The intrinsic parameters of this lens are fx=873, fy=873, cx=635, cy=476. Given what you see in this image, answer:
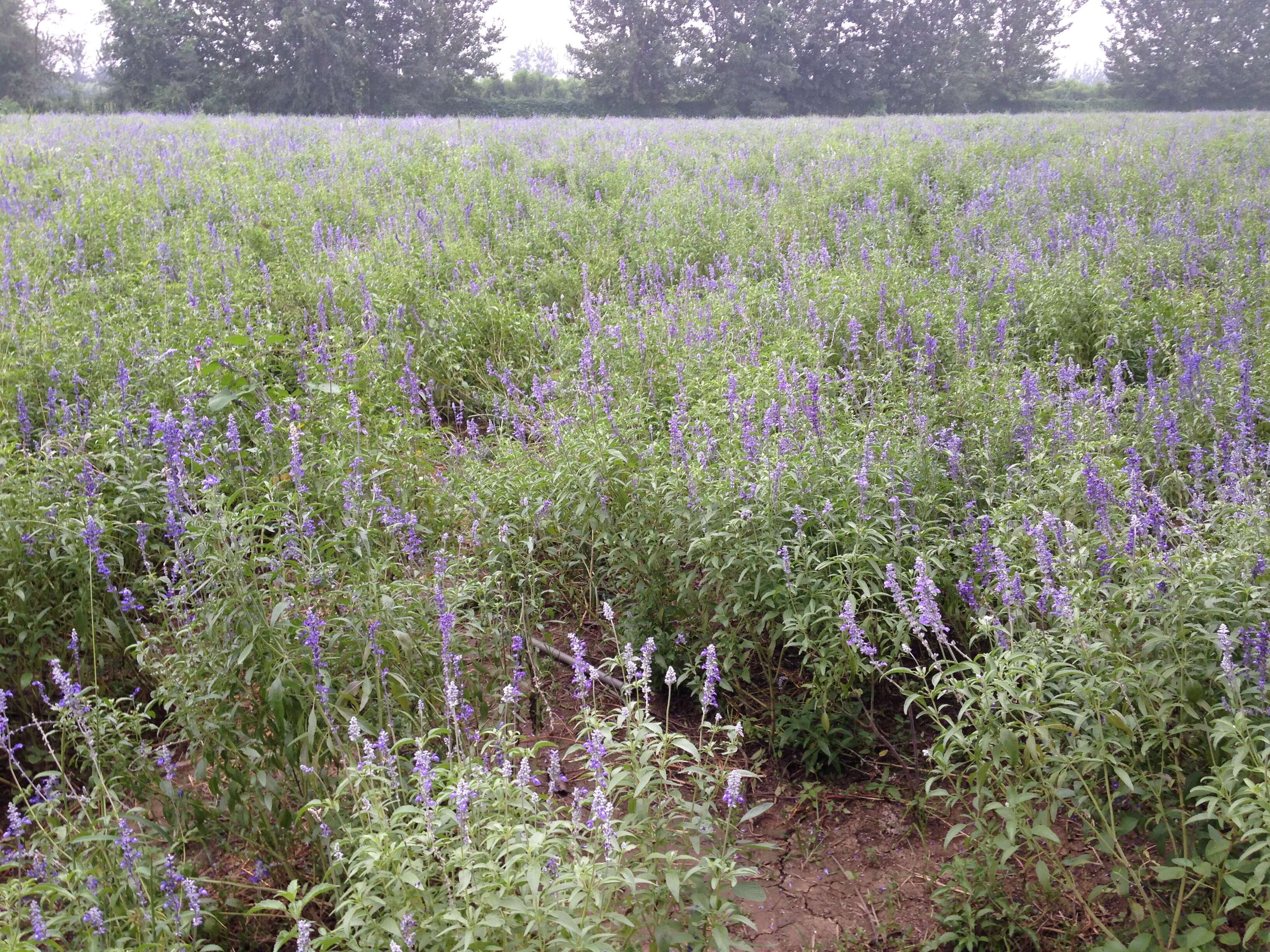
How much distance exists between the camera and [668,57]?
40438 millimetres

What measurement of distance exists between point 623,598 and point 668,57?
4162 cm

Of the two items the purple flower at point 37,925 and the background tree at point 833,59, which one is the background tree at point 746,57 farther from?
the purple flower at point 37,925

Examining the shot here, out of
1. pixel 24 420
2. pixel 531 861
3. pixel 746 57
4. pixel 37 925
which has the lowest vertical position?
pixel 37 925

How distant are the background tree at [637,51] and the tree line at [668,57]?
79 millimetres

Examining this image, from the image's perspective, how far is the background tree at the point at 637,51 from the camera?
40438mm

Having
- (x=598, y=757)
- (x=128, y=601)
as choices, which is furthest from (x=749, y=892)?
(x=128, y=601)

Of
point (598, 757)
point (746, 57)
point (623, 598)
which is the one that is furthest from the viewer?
point (746, 57)

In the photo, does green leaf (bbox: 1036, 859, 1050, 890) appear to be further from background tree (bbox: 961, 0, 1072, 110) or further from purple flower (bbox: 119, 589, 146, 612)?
background tree (bbox: 961, 0, 1072, 110)

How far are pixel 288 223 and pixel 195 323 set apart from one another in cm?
341

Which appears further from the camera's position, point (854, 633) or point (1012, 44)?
point (1012, 44)

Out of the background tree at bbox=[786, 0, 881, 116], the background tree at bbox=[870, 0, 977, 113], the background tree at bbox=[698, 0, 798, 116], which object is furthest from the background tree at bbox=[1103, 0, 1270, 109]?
the background tree at bbox=[698, 0, 798, 116]

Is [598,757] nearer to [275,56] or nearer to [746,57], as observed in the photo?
[275,56]

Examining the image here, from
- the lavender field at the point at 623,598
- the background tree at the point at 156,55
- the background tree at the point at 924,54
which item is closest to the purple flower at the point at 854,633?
the lavender field at the point at 623,598

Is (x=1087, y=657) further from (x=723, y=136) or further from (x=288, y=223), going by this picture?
(x=723, y=136)
